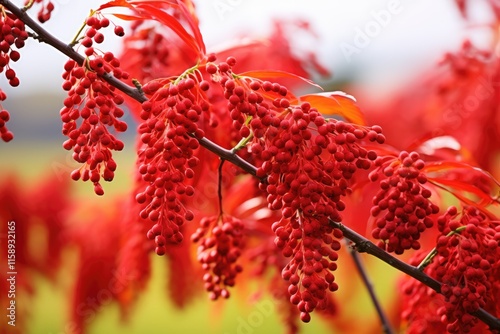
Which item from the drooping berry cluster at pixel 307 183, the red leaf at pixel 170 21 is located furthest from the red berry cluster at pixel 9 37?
the drooping berry cluster at pixel 307 183

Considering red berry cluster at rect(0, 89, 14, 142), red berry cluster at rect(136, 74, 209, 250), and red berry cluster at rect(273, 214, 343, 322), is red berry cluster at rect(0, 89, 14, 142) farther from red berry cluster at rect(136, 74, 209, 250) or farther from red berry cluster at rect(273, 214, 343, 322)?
Result: red berry cluster at rect(273, 214, 343, 322)

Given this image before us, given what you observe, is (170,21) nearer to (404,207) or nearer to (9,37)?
(9,37)

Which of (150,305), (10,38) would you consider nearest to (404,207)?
(10,38)

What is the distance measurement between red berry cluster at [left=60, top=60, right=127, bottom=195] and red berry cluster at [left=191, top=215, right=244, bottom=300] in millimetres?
224

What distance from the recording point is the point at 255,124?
0.62 meters

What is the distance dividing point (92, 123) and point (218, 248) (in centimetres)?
27

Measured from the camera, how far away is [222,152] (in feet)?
2.23

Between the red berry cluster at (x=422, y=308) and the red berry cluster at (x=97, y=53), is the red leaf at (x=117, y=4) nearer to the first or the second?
the red berry cluster at (x=97, y=53)

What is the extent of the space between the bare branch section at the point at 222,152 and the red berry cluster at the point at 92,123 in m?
0.01

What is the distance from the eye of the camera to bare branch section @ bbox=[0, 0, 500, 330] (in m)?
0.65

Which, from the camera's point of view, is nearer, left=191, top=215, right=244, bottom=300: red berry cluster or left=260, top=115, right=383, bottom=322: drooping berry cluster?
left=260, top=115, right=383, bottom=322: drooping berry cluster

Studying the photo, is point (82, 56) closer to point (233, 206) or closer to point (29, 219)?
point (233, 206)

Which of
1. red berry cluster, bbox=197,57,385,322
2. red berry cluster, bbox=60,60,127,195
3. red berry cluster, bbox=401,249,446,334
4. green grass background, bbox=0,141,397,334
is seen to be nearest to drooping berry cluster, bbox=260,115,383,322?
red berry cluster, bbox=197,57,385,322

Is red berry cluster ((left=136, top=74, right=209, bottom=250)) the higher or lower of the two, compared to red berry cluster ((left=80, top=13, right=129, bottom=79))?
lower
